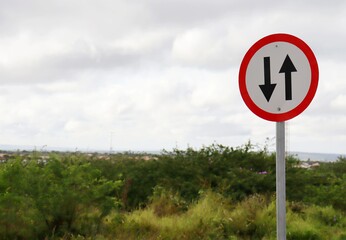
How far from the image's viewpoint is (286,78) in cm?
487

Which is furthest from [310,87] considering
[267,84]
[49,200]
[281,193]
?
[49,200]

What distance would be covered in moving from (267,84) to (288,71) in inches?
10.5

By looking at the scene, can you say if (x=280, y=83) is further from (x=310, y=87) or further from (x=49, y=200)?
(x=49, y=200)

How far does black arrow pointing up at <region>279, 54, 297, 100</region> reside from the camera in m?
4.85

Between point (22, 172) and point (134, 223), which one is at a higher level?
point (22, 172)

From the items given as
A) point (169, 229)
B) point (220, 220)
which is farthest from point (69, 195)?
point (220, 220)

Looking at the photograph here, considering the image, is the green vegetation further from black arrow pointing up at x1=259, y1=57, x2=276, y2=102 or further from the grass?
black arrow pointing up at x1=259, y1=57, x2=276, y2=102

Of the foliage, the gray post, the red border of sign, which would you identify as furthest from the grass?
the red border of sign

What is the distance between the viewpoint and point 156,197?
36.5 feet

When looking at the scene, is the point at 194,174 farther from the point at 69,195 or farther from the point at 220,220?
the point at 69,195

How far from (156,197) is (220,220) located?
9.96 feet

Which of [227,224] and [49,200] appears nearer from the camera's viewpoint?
[49,200]

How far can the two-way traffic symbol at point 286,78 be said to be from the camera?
4.86 meters

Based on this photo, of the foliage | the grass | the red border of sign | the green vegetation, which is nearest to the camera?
the red border of sign
